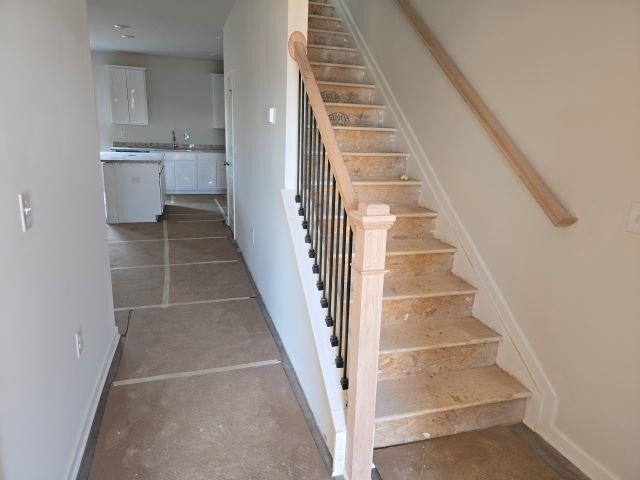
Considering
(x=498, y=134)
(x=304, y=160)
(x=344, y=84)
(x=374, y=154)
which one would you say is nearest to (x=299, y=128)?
(x=304, y=160)

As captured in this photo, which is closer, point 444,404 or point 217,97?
point 444,404

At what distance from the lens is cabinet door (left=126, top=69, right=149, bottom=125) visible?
328 inches

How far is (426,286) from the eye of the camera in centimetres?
260

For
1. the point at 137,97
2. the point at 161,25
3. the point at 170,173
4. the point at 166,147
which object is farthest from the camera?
the point at 166,147

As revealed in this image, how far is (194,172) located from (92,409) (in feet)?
23.3

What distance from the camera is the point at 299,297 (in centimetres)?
245

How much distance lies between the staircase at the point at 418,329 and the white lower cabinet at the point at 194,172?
18.9 feet

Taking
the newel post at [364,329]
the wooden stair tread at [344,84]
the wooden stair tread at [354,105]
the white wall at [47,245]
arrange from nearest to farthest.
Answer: the white wall at [47,245] < the newel post at [364,329] < the wooden stair tread at [354,105] < the wooden stair tread at [344,84]

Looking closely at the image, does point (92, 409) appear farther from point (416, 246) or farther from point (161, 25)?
point (161, 25)

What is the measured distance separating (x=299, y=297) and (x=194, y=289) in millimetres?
1831

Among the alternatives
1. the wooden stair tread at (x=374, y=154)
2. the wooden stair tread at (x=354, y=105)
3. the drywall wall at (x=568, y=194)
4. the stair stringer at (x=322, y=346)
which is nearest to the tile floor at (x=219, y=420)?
the stair stringer at (x=322, y=346)

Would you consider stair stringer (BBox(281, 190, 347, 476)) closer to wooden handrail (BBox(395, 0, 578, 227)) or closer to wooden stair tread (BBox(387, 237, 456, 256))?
wooden stair tread (BBox(387, 237, 456, 256))

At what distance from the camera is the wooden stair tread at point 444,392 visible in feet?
6.77

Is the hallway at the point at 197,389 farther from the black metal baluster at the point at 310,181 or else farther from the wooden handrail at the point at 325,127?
the wooden handrail at the point at 325,127
